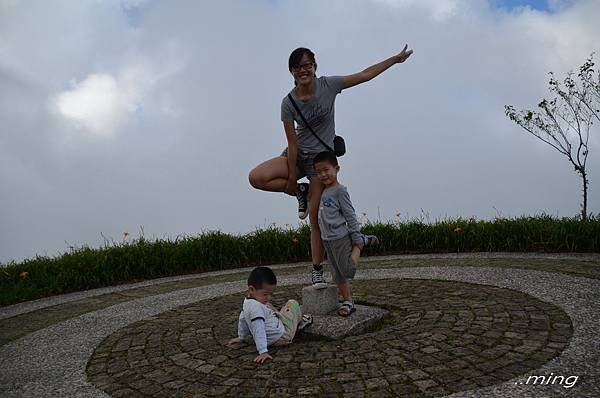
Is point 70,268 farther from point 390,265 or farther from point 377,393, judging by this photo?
point 377,393

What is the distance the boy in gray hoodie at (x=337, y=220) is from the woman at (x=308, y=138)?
1.16 ft

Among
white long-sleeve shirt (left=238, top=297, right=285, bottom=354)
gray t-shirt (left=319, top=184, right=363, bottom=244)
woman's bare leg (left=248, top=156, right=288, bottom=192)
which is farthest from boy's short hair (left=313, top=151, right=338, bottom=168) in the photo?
white long-sleeve shirt (left=238, top=297, right=285, bottom=354)

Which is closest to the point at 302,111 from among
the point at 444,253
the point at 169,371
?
the point at 169,371

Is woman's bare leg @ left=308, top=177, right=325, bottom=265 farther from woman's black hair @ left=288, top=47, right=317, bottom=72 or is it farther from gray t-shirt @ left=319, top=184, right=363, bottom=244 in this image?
woman's black hair @ left=288, top=47, right=317, bottom=72

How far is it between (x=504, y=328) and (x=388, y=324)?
0.98 meters

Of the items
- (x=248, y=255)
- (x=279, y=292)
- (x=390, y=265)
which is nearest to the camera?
(x=279, y=292)

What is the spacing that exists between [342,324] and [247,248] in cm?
584

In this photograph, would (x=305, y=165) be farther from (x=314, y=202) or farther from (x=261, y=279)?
(x=261, y=279)

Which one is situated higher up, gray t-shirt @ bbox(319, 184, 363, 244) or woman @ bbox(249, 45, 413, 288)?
woman @ bbox(249, 45, 413, 288)

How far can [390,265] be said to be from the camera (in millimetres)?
8289

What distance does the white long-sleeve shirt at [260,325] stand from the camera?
406 cm

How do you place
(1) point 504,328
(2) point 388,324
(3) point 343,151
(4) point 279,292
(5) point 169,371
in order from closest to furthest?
(5) point 169,371
(1) point 504,328
(2) point 388,324
(3) point 343,151
(4) point 279,292

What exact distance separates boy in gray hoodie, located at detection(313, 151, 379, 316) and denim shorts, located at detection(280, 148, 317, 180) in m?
0.37

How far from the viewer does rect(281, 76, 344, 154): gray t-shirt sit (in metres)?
4.83
